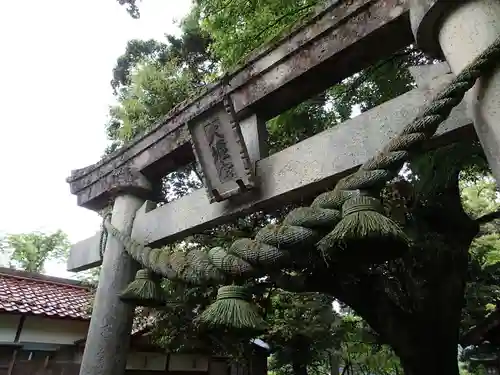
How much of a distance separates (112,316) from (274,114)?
2.13m

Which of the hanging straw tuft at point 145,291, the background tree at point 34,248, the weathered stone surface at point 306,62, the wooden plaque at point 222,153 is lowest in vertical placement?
the hanging straw tuft at point 145,291

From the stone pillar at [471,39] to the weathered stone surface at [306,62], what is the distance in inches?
6.7

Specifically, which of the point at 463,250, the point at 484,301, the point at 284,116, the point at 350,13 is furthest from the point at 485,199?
the point at 350,13

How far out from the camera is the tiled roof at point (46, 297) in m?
6.76

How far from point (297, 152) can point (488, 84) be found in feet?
3.57

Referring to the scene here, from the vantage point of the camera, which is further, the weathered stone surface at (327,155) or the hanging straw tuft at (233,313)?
the weathered stone surface at (327,155)

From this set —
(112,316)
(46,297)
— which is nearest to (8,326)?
(46,297)

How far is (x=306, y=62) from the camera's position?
96.7 inches

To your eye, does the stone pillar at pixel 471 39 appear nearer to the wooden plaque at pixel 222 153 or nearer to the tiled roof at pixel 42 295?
the wooden plaque at pixel 222 153

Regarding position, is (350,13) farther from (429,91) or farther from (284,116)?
(284,116)

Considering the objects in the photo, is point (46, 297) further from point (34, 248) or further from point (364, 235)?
point (34, 248)

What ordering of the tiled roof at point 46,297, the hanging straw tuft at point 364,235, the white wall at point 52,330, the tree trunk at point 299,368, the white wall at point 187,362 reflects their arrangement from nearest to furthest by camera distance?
1. the hanging straw tuft at point 364,235
2. the tiled roof at point 46,297
3. the white wall at point 52,330
4. the white wall at point 187,362
5. the tree trunk at point 299,368

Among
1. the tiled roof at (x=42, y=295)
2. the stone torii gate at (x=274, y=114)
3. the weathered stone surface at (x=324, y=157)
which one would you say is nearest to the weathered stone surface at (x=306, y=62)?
the stone torii gate at (x=274, y=114)

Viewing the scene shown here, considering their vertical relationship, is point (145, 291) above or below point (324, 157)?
below
